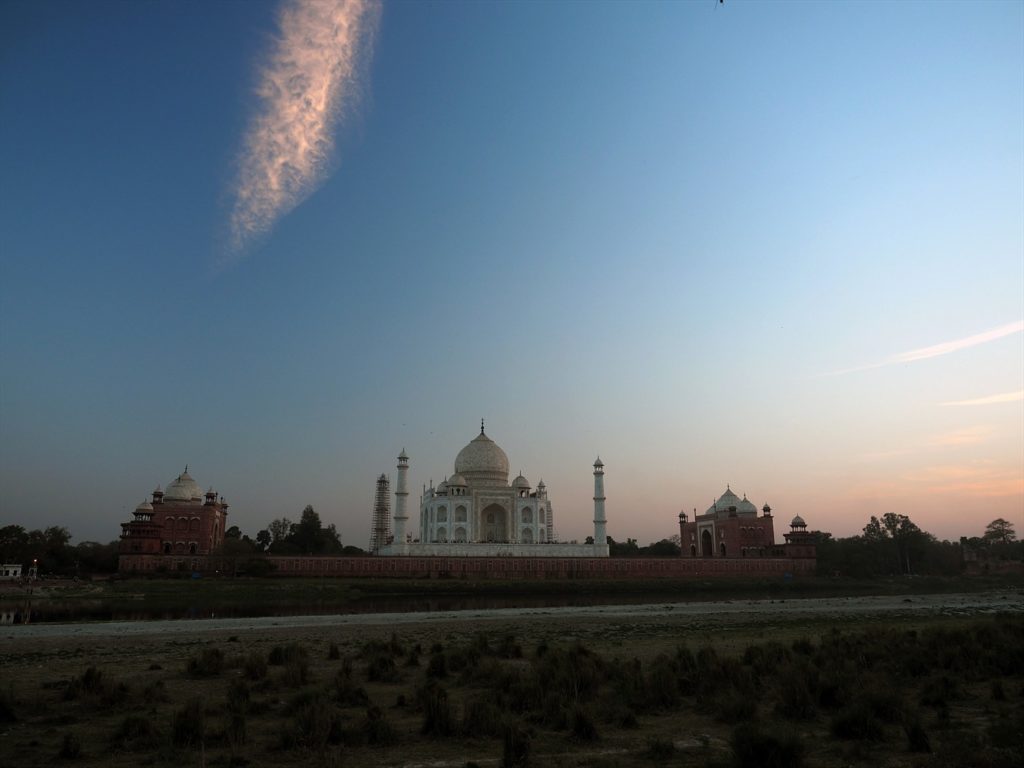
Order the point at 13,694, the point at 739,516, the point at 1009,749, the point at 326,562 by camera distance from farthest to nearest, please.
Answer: the point at 739,516 → the point at 326,562 → the point at 13,694 → the point at 1009,749

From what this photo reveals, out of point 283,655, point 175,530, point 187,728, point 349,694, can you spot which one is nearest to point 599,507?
point 175,530

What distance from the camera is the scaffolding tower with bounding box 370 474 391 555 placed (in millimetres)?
79650

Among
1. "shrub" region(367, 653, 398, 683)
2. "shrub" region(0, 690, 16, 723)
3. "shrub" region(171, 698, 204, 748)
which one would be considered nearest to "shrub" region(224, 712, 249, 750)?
"shrub" region(171, 698, 204, 748)

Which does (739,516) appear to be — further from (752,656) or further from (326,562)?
(752,656)

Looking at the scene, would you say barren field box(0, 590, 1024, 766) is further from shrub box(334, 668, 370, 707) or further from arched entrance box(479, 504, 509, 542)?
arched entrance box(479, 504, 509, 542)

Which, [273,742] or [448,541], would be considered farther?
[448,541]

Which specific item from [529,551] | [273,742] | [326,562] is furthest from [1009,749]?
[529,551]

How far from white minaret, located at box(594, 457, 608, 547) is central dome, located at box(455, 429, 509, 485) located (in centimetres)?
1004

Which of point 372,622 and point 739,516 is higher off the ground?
point 739,516

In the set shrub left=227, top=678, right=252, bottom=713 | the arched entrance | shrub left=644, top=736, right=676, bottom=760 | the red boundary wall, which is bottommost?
shrub left=644, top=736, right=676, bottom=760

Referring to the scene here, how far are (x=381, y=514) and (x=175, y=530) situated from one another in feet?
85.5

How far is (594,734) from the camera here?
8.91 metres

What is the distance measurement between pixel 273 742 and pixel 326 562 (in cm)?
4918

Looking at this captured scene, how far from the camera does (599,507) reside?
70000mm
